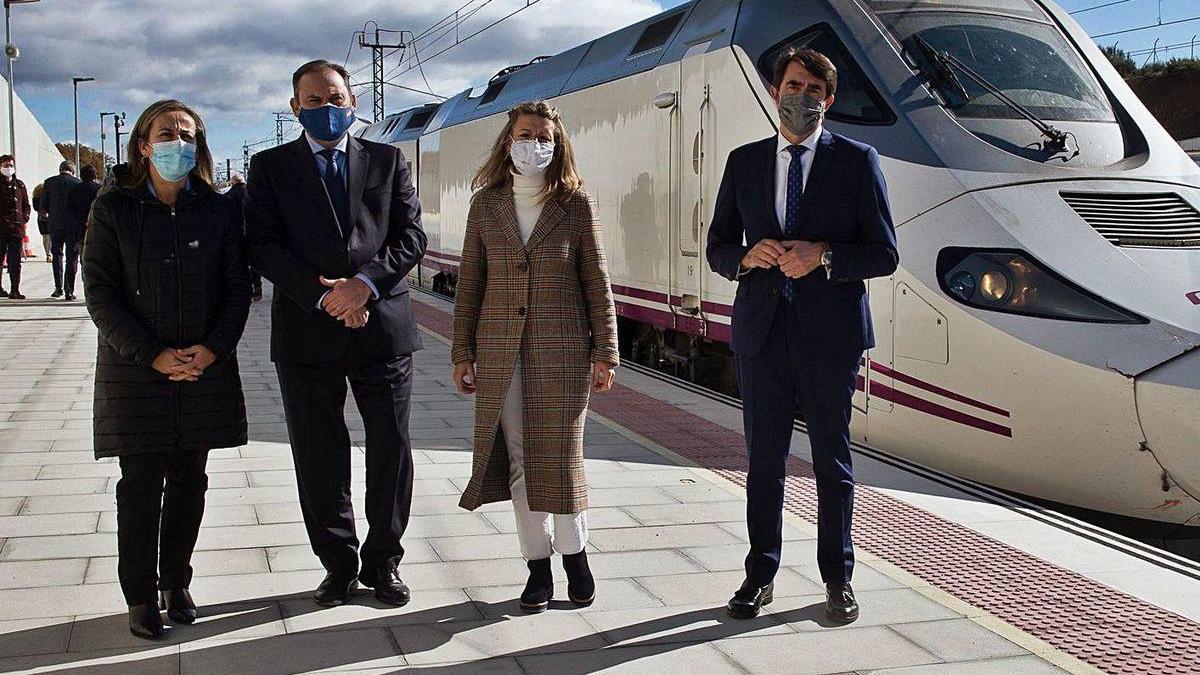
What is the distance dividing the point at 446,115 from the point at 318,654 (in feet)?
49.1

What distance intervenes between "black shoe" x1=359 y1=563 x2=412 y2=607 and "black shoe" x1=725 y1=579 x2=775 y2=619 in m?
1.13

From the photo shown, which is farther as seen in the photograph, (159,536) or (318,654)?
(159,536)

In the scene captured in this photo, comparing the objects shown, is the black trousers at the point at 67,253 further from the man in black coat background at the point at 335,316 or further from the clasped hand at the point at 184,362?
the clasped hand at the point at 184,362

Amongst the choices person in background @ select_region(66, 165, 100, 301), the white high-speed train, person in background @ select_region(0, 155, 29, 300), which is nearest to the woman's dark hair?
the white high-speed train

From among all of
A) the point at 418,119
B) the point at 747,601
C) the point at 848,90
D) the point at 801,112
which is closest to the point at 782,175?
the point at 801,112

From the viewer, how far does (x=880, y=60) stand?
6918 millimetres

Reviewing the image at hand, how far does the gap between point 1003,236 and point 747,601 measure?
264 centimetres

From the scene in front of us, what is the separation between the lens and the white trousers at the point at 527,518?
4.30m

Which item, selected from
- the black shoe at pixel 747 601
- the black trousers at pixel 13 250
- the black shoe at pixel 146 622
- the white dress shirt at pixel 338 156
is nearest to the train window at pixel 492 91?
the black trousers at pixel 13 250

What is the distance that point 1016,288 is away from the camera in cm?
584

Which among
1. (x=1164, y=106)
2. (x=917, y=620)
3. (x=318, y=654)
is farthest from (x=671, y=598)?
(x=1164, y=106)

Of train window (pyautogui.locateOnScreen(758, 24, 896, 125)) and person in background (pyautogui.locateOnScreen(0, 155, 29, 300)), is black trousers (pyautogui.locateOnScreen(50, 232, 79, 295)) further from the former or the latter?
train window (pyautogui.locateOnScreen(758, 24, 896, 125))

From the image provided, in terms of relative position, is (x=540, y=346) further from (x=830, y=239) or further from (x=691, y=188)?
(x=691, y=188)

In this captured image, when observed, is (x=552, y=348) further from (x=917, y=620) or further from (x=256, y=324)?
(x=256, y=324)
